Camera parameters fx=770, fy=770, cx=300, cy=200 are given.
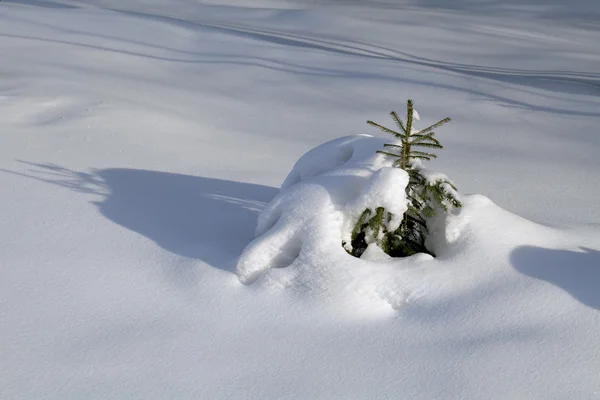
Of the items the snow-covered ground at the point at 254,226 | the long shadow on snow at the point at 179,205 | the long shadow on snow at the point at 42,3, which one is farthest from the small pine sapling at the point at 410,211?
the long shadow on snow at the point at 42,3

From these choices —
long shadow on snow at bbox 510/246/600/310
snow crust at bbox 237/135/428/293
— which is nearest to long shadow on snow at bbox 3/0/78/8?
snow crust at bbox 237/135/428/293

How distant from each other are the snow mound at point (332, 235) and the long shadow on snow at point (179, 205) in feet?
0.74

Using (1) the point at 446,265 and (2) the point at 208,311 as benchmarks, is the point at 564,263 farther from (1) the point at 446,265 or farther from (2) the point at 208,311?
(2) the point at 208,311

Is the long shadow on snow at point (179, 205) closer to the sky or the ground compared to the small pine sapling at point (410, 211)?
closer to the ground

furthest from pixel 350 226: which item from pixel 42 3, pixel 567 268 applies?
pixel 42 3

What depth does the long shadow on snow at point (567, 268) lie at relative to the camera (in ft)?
9.77

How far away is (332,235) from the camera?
3154 millimetres

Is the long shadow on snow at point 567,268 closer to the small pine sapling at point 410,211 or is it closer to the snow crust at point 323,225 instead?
the small pine sapling at point 410,211

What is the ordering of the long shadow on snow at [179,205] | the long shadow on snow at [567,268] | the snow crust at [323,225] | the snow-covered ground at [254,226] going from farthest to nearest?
the long shadow on snow at [179,205]
the snow crust at [323,225]
the long shadow on snow at [567,268]
the snow-covered ground at [254,226]

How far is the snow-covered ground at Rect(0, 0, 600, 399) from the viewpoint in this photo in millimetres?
2715

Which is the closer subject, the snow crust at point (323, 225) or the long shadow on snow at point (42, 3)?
the snow crust at point (323, 225)

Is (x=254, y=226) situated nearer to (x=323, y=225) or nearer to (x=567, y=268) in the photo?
(x=323, y=225)

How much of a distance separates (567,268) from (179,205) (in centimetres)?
203

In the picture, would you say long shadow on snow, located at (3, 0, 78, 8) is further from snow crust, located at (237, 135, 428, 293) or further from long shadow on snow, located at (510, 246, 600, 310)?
long shadow on snow, located at (510, 246, 600, 310)
